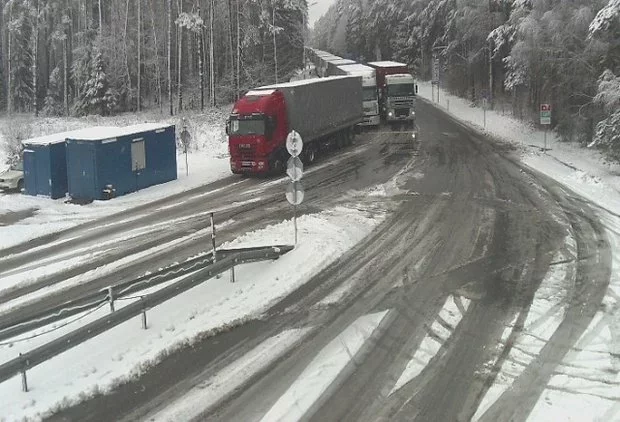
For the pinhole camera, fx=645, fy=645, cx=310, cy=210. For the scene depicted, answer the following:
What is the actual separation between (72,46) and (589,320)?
2771 inches

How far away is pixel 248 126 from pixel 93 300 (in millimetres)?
15993

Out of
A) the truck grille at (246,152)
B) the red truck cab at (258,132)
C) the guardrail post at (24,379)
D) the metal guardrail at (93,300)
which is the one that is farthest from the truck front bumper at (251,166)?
the guardrail post at (24,379)

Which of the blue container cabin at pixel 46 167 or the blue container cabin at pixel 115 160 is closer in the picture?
the blue container cabin at pixel 115 160

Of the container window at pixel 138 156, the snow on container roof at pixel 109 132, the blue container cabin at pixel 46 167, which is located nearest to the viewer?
the snow on container roof at pixel 109 132

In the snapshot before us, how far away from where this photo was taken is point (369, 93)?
139 ft

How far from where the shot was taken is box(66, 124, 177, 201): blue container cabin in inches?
880

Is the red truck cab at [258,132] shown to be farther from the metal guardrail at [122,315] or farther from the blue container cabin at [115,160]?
the metal guardrail at [122,315]

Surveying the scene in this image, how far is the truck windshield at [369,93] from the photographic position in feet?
138

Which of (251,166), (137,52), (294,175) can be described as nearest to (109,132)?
(251,166)

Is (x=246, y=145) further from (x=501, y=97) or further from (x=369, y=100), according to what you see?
(x=501, y=97)

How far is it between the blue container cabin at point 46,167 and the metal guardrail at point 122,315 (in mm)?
12237

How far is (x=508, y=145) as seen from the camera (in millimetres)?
33344

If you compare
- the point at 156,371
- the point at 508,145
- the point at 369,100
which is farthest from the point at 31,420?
the point at 369,100

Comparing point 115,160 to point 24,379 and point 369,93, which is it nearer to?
point 24,379
